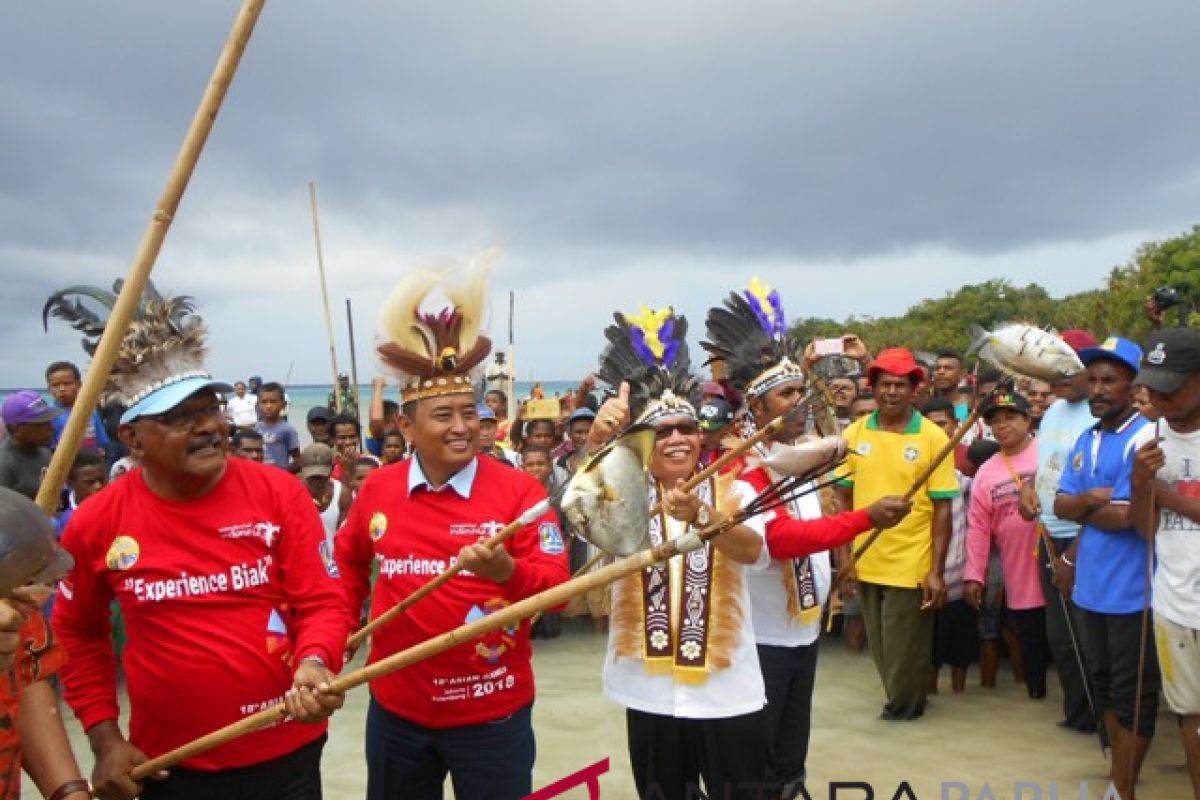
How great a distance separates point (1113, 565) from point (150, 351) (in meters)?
4.25

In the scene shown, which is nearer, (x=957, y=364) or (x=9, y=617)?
(x=9, y=617)

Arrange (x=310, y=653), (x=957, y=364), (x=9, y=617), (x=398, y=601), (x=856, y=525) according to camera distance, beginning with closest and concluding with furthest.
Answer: (x=9, y=617) → (x=310, y=653) → (x=398, y=601) → (x=856, y=525) → (x=957, y=364)

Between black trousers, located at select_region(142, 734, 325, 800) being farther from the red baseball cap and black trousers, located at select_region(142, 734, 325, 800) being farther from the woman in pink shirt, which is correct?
the woman in pink shirt

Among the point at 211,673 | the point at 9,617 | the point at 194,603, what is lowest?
the point at 211,673

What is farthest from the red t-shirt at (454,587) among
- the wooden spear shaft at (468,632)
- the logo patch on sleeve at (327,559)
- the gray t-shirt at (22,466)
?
the gray t-shirt at (22,466)

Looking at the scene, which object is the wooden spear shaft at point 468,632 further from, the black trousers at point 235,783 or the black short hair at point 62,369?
the black short hair at point 62,369

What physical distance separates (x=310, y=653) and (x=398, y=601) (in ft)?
1.66

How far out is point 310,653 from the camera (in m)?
2.66

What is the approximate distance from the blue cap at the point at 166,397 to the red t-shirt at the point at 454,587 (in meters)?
0.80

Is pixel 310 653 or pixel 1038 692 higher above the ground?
pixel 310 653

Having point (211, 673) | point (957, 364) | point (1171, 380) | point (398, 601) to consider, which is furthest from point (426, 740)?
point (957, 364)

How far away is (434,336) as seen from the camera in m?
3.36

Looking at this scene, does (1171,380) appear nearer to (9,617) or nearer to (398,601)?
(398,601)

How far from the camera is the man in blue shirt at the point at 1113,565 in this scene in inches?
167
